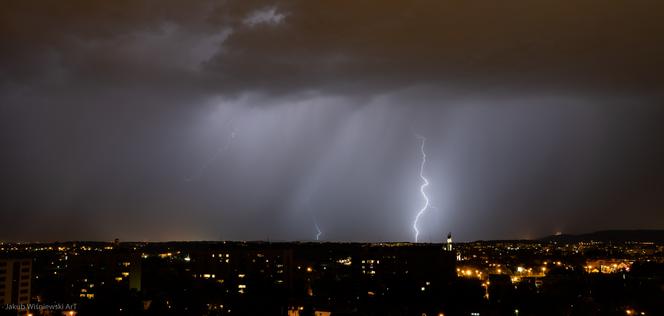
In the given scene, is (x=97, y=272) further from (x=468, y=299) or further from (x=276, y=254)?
(x=468, y=299)

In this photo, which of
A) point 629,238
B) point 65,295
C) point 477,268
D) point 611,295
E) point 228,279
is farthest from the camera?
point 629,238

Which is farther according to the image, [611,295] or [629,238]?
[629,238]

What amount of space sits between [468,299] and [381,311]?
7.13 meters

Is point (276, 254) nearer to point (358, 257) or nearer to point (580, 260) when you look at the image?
point (358, 257)

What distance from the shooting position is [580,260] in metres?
89.2

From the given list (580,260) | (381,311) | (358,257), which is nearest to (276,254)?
(358,257)

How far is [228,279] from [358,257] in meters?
24.0

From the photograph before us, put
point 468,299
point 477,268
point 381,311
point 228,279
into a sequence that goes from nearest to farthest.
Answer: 1. point 381,311
2. point 468,299
3. point 228,279
4. point 477,268

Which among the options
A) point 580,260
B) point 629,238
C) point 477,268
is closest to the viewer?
point 477,268

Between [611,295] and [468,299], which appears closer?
[468,299]

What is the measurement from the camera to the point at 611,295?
4162 centimetres

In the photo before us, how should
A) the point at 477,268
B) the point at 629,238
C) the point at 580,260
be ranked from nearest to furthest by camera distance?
the point at 477,268, the point at 580,260, the point at 629,238

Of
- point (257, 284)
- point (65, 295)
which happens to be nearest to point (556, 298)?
point (257, 284)

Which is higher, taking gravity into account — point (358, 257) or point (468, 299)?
point (358, 257)
